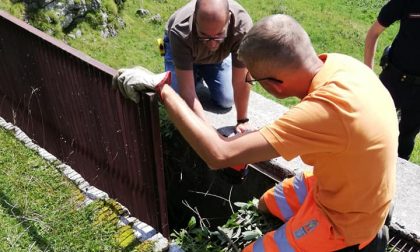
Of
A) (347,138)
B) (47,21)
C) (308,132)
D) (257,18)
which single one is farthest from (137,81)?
(257,18)

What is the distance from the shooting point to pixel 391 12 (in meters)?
3.99

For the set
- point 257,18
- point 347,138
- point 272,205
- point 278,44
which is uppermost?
point 278,44

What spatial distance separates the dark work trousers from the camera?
4.07m

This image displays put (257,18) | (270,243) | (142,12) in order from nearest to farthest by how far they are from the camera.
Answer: (270,243), (142,12), (257,18)

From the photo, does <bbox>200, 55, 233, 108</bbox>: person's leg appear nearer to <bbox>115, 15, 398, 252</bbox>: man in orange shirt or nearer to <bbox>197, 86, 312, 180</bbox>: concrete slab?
<bbox>197, 86, 312, 180</bbox>: concrete slab

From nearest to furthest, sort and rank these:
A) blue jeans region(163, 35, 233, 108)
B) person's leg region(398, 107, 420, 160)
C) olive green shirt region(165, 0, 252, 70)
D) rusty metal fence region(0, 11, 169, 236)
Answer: rusty metal fence region(0, 11, 169, 236)
olive green shirt region(165, 0, 252, 70)
person's leg region(398, 107, 420, 160)
blue jeans region(163, 35, 233, 108)

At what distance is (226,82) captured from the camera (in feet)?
14.5

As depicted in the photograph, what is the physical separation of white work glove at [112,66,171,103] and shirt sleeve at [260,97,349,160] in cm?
71

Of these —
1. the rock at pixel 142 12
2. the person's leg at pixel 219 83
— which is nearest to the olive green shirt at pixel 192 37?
the person's leg at pixel 219 83

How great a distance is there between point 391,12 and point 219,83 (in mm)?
1629

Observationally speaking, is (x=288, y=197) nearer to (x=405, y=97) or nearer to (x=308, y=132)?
(x=308, y=132)

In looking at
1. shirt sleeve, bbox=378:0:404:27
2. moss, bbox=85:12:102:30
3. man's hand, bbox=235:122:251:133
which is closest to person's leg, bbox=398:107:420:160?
shirt sleeve, bbox=378:0:404:27

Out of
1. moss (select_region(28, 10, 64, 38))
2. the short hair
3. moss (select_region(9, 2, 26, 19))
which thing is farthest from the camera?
moss (select_region(28, 10, 64, 38))

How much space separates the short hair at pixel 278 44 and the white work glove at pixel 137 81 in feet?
1.81
